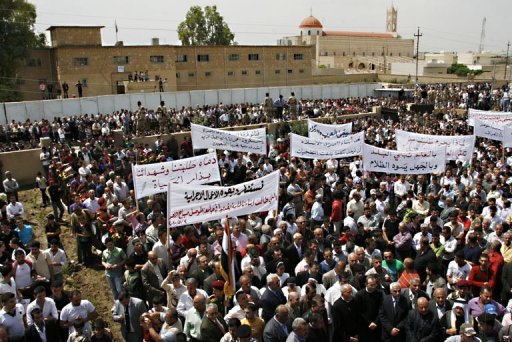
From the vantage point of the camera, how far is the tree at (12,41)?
40.7m

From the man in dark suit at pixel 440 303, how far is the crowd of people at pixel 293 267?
18 millimetres

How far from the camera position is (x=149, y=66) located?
157ft

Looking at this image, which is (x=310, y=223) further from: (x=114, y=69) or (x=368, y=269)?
(x=114, y=69)

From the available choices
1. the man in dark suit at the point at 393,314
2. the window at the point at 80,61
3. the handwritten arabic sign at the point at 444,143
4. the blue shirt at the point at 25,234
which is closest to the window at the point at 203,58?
the window at the point at 80,61

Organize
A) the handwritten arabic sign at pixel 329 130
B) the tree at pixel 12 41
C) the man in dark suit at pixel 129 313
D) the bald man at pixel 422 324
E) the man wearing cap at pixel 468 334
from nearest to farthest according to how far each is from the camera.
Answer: the man wearing cap at pixel 468 334 < the bald man at pixel 422 324 < the man in dark suit at pixel 129 313 < the handwritten arabic sign at pixel 329 130 < the tree at pixel 12 41

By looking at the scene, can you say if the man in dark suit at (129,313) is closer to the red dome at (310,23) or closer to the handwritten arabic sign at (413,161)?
the handwritten arabic sign at (413,161)

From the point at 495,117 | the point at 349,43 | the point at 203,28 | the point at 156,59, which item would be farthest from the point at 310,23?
the point at 495,117

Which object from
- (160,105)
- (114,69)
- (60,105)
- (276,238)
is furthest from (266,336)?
(114,69)

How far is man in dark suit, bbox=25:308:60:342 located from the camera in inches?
252

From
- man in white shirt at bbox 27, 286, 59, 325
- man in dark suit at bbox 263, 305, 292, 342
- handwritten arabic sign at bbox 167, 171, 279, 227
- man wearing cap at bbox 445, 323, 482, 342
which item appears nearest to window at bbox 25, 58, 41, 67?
handwritten arabic sign at bbox 167, 171, 279, 227

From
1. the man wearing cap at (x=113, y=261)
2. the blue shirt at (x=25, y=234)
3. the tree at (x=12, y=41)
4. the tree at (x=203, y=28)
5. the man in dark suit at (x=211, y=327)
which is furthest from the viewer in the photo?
the tree at (x=203, y=28)

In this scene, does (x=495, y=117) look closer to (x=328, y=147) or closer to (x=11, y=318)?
(x=328, y=147)

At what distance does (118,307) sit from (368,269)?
12.9 feet

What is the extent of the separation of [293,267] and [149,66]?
42.5m
